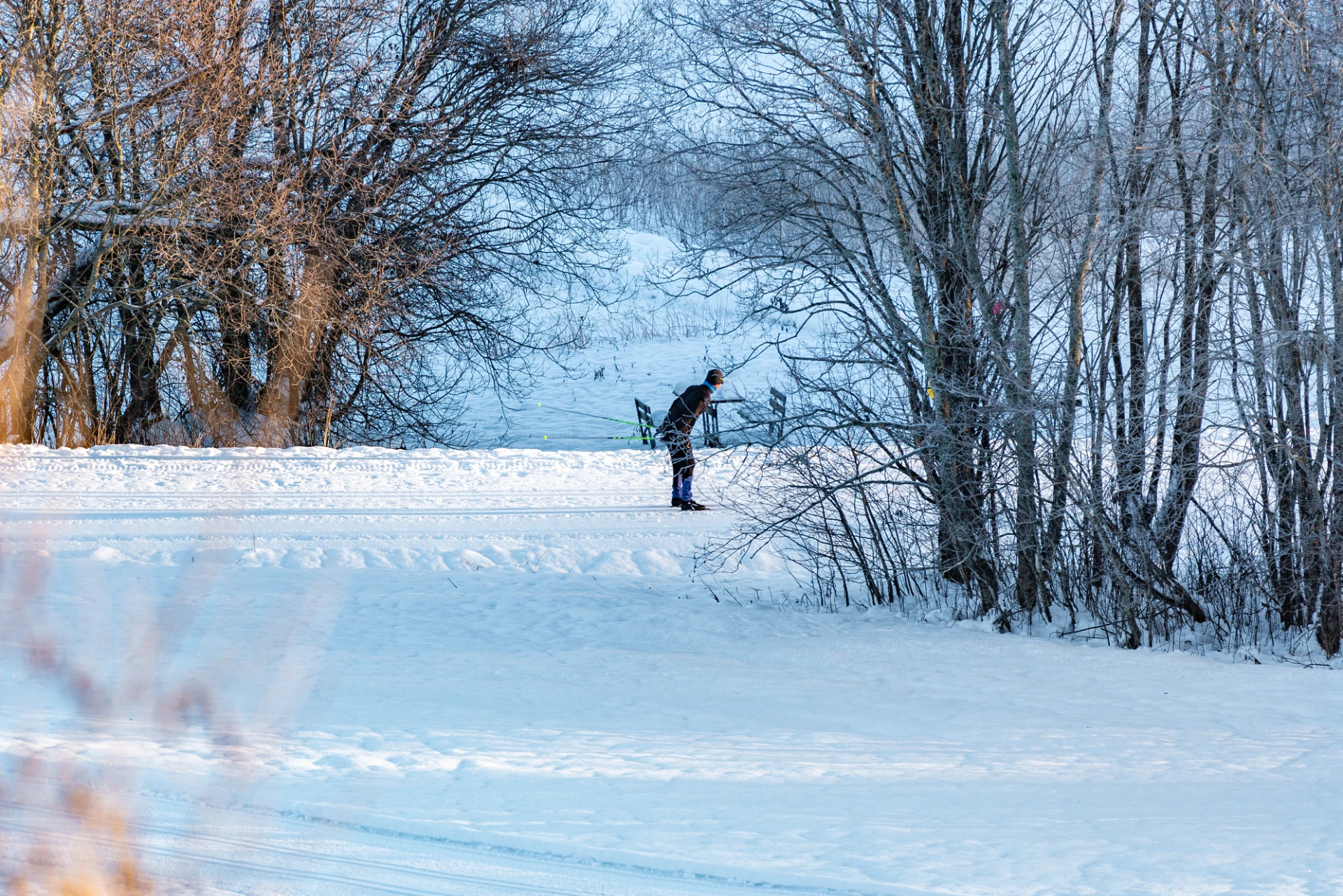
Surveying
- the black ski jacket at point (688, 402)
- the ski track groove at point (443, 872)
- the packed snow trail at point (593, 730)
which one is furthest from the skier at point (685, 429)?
the ski track groove at point (443, 872)

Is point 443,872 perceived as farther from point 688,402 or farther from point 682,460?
point 688,402

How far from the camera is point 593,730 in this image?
524 centimetres

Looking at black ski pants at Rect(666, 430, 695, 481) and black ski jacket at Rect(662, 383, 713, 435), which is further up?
black ski jacket at Rect(662, 383, 713, 435)

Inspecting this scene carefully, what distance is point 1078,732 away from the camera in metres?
5.36

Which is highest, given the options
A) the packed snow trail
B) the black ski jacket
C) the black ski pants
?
the black ski jacket

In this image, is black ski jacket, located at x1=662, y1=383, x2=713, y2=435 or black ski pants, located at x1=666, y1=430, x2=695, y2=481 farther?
black ski jacket, located at x1=662, y1=383, x2=713, y2=435

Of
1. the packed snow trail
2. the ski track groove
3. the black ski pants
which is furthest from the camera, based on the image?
the black ski pants

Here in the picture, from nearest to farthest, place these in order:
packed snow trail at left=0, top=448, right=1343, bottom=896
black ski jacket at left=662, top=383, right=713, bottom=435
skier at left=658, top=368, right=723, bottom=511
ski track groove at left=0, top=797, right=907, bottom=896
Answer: ski track groove at left=0, top=797, right=907, bottom=896
packed snow trail at left=0, top=448, right=1343, bottom=896
skier at left=658, top=368, right=723, bottom=511
black ski jacket at left=662, top=383, right=713, bottom=435

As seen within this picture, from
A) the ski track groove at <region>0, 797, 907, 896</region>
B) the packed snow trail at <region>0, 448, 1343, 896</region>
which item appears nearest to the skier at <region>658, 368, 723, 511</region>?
the packed snow trail at <region>0, 448, 1343, 896</region>

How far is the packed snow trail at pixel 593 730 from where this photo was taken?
11.6 feet

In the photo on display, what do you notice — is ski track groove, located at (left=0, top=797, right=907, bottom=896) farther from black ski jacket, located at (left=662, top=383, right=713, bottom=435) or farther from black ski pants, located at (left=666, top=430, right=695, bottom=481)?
black ski jacket, located at (left=662, top=383, right=713, bottom=435)

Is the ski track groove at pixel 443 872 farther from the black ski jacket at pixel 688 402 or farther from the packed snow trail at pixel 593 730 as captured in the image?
the black ski jacket at pixel 688 402

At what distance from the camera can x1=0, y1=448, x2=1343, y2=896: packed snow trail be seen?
355 cm

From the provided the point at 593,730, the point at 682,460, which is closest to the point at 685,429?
the point at 682,460
